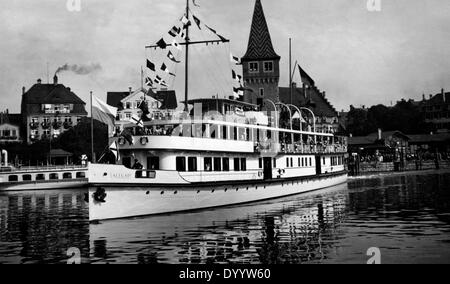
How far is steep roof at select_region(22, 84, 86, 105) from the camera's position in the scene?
95.6 m

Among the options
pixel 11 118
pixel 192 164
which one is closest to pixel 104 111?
pixel 192 164

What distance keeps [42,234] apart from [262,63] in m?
56.9

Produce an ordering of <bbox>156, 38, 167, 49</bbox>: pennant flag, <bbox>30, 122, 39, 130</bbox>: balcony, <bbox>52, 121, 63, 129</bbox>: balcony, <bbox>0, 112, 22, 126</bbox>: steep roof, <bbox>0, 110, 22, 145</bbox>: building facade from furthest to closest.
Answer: <bbox>0, 112, 22, 126</bbox>: steep roof < <bbox>52, 121, 63, 129</bbox>: balcony < <bbox>30, 122, 39, 130</bbox>: balcony < <bbox>0, 110, 22, 145</bbox>: building facade < <bbox>156, 38, 167, 49</bbox>: pennant flag

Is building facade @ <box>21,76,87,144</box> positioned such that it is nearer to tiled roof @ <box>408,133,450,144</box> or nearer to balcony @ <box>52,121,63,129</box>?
balcony @ <box>52,121,63,129</box>

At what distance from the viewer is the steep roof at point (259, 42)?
75125 mm

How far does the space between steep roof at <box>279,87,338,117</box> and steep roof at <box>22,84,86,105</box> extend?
4479 centimetres

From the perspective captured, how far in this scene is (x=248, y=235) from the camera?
20953 millimetres

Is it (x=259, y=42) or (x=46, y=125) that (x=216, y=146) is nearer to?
(x=259, y=42)

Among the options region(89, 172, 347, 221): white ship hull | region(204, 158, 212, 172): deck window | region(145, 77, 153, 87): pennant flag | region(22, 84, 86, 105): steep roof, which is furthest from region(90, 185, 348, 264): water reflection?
region(22, 84, 86, 105): steep roof

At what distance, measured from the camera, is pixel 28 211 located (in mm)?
35812

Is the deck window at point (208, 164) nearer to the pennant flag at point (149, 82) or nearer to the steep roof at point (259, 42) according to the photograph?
the pennant flag at point (149, 82)

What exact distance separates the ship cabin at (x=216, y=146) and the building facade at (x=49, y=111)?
2478 inches
